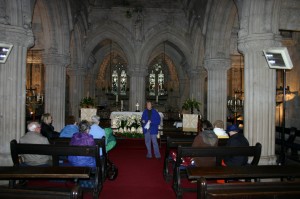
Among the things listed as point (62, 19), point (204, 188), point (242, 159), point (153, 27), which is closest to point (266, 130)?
point (242, 159)

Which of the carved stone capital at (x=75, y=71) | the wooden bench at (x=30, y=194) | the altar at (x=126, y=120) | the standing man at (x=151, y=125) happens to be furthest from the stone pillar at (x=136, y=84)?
the wooden bench at (x=30, y=194)

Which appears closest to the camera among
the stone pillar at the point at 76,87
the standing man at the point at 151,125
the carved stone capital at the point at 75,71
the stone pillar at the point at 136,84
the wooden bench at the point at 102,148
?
the wooden bench at the point at 102,148

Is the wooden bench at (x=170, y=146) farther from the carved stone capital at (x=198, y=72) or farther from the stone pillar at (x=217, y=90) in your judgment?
the carved stone capital at (x=198, y=72)

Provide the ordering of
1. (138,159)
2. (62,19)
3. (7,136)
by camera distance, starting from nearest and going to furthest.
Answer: (7,136) → (138,159) → (62,19)

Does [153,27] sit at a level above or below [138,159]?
above

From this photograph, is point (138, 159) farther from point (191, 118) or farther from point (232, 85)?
point (232, 85)

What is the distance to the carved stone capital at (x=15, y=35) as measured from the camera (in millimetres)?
6758

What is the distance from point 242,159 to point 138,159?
385 cm

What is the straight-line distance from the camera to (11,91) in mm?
6812

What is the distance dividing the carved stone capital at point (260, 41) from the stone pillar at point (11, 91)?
5.33 meters

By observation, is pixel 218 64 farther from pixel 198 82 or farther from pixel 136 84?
pixel 136 84

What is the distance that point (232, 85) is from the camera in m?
21.5

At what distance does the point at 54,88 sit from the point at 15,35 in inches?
206

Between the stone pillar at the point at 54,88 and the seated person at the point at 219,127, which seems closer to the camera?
the seated person at the point at 219,127
